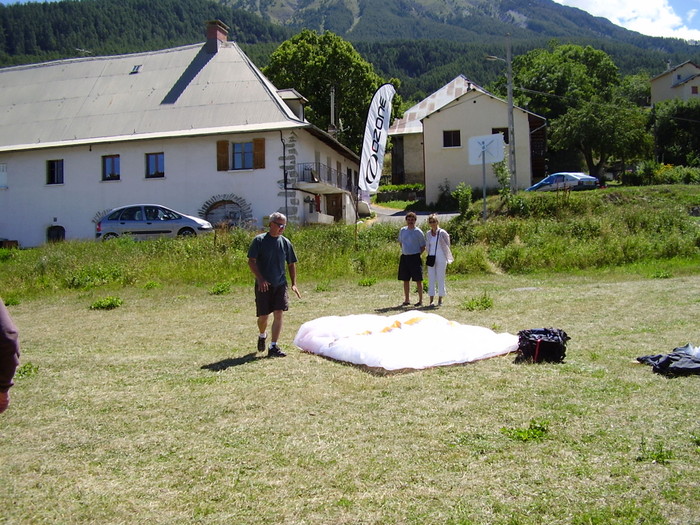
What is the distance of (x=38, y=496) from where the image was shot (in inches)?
164

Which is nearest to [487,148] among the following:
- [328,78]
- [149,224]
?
[149,224]

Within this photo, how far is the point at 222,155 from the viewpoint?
30047 millimetres

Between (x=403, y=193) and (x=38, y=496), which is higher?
(x=403, y=193)

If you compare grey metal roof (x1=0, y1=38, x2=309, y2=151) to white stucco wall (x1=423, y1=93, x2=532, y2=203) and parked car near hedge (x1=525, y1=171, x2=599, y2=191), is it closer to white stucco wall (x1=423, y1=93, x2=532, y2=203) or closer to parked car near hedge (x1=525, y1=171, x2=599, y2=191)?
white stucco wall (x1=423, y1=93, x2=532, y2=203)

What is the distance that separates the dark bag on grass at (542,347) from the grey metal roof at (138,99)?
73.6ft

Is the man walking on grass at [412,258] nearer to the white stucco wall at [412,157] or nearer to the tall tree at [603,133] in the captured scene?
the tall tree at [603,133]

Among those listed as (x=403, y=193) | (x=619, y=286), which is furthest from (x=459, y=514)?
(x=403, y=193)

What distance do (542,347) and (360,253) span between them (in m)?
11.7

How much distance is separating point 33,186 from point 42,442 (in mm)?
30831

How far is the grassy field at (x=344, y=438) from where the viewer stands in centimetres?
383

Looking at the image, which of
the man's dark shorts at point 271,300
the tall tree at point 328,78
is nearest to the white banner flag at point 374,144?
the man's dark shorts at point 271,300

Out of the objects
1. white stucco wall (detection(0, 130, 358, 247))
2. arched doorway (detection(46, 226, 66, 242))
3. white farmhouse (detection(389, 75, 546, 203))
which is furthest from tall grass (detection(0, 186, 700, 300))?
white farmhouse (detection(389, 75, 546, 203))

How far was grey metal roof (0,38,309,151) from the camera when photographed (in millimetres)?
31094

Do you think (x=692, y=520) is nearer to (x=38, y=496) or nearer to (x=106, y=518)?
(x=106, y=518)
